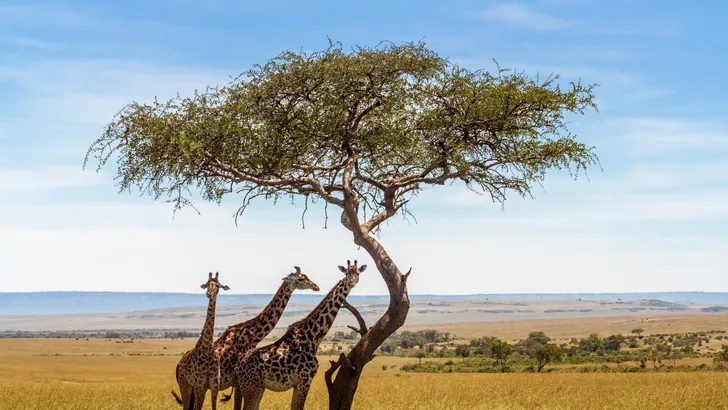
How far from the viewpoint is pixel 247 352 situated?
16172 millimetres

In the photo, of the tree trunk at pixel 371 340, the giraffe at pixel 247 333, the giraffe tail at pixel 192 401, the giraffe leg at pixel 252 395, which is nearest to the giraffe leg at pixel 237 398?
the giraffe at pixel 247 333

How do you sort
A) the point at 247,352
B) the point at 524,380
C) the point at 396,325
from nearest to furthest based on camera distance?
the point at 247,352 → the point at 396,325 → the point at 524,380

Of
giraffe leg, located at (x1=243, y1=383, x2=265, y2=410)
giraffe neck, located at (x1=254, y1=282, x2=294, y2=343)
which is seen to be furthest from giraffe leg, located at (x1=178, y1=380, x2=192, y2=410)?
giraffe neck, located at (x1=254, y1=282, x2=294, y2=343)

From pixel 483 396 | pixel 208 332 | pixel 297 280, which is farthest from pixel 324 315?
pixel 483 396

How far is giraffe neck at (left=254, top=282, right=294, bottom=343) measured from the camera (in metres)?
16.7

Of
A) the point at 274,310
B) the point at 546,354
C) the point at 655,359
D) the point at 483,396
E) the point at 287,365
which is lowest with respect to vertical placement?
the point at 655,359

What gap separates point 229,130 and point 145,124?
81.3 inches

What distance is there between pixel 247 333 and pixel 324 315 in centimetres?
→ 147

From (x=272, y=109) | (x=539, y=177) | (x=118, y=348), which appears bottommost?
(x=118, y=348)

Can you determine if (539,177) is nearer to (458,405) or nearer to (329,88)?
(329,88)

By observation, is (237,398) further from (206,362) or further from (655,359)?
(655,359)

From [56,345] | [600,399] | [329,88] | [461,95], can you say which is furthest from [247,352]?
[56,345]

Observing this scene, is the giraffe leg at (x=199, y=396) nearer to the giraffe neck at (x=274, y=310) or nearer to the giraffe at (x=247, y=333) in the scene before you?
the giraffe at (x=247, y=333)

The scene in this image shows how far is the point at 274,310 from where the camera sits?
1678cm
